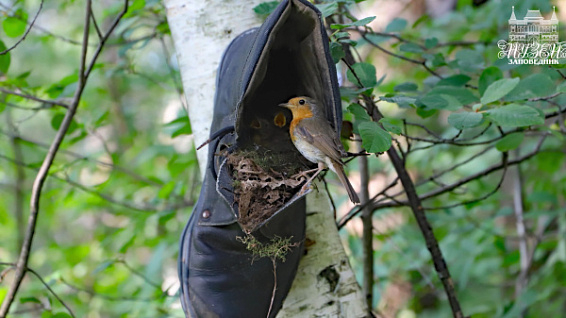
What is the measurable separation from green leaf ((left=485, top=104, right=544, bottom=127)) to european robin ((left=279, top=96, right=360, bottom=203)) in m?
0.50

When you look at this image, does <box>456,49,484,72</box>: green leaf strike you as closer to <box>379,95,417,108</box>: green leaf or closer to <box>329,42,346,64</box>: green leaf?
<box>379,95,417,108</box>: green leaf

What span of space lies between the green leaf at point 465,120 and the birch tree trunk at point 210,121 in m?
0.58

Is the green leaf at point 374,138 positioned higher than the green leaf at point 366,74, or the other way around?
the green leaf at point 366,74

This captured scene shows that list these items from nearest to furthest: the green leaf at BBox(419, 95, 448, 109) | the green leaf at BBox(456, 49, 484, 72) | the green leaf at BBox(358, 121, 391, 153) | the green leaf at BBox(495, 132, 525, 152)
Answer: the green leaf at BBox(358, 121, 391, 153) < the green leaf at BBox(419, 95, 448, 109) < the green leaf at BBox(495, 132, 525, 152) < the green leaf at BBox(456, 49, 484, 72)

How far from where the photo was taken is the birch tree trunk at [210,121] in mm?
1823

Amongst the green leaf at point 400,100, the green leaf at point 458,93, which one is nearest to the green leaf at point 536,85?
the green leaf at point 458,93

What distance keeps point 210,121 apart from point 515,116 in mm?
1061

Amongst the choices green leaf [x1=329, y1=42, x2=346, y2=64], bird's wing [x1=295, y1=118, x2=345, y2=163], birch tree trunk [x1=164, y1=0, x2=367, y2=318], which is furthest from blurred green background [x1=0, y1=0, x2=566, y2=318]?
birch tree trunk [x1=164, y1=0, x2=367, y2=318]

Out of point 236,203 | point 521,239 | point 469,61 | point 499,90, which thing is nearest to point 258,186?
point 236,203

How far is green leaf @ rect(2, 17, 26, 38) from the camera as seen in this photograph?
7.98 feet

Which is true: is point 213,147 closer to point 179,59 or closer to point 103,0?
point 179,59

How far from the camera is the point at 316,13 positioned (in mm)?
1416

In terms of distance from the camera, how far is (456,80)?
83.4 inches

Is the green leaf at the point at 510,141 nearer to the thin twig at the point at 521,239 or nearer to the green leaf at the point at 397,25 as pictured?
the green leaf at the point at 397,25
